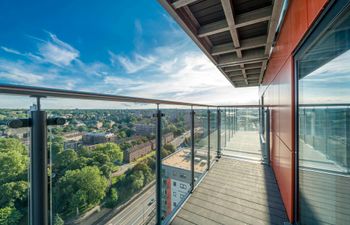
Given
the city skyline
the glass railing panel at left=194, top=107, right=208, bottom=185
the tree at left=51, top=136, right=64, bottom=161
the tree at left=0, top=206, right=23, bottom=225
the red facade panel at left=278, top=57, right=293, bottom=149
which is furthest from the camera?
the city skyline

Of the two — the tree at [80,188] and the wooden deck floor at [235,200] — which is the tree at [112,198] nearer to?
the tree at [80,188]

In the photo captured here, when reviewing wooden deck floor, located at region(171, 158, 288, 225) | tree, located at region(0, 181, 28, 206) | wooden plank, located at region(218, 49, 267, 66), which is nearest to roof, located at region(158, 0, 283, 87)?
wooden plank, located at region(218, 49, 267, 66)

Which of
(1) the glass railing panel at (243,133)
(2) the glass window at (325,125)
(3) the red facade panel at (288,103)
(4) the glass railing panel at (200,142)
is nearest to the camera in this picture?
(2) the glass window at (325,125)

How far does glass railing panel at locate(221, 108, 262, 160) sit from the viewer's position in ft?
13.8

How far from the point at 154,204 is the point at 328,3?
6.67ft

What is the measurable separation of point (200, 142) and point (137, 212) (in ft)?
5.60

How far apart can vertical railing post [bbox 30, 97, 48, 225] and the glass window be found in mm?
1498

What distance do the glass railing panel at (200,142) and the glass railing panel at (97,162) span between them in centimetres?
133

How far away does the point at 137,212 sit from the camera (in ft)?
4.62

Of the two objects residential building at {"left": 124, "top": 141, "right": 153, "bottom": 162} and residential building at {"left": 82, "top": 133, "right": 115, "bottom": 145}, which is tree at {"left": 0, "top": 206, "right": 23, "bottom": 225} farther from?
residential building at {"left": 124, "top": 141, "right": 153, "bottom": 162}

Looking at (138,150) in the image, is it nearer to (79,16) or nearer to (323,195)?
(323,195)

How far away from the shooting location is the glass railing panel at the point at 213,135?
3.45 metres

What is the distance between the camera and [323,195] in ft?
3.98

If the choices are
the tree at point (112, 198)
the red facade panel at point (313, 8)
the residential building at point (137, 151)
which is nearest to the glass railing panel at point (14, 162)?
the tree at point (112, 198)
